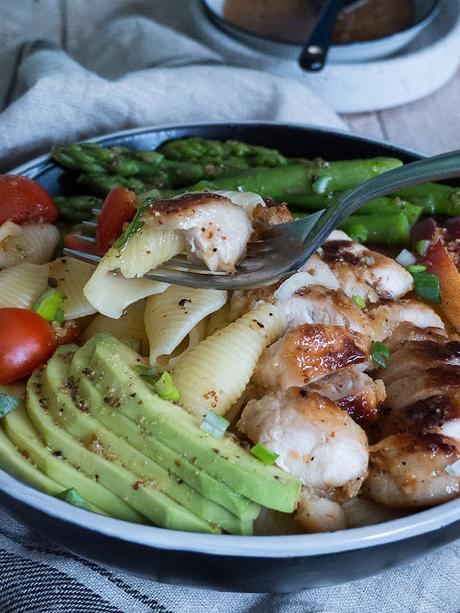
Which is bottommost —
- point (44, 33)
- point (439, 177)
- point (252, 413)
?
point (44, 33)

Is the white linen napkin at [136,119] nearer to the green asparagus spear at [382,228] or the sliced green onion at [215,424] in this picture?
the sliced green onion at [215,424]

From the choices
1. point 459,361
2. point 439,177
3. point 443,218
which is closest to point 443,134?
point 443,218

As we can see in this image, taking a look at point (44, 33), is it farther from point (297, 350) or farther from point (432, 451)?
point (432, 451)

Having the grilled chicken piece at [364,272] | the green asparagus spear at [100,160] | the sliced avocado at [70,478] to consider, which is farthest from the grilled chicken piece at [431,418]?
the green asparagus spear at [100,160]

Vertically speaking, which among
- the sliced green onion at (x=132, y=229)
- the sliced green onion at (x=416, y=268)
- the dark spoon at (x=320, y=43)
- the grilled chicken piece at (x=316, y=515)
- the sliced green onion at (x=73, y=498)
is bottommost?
the sliced green onion at (x=73, y=498)

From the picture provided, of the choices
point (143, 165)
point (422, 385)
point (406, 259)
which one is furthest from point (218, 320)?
point (143, 165)

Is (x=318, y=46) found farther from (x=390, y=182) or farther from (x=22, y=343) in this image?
(x=22, y=343)

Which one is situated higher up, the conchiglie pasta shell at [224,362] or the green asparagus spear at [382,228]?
the conchiglie pasta shell at [224,362]
